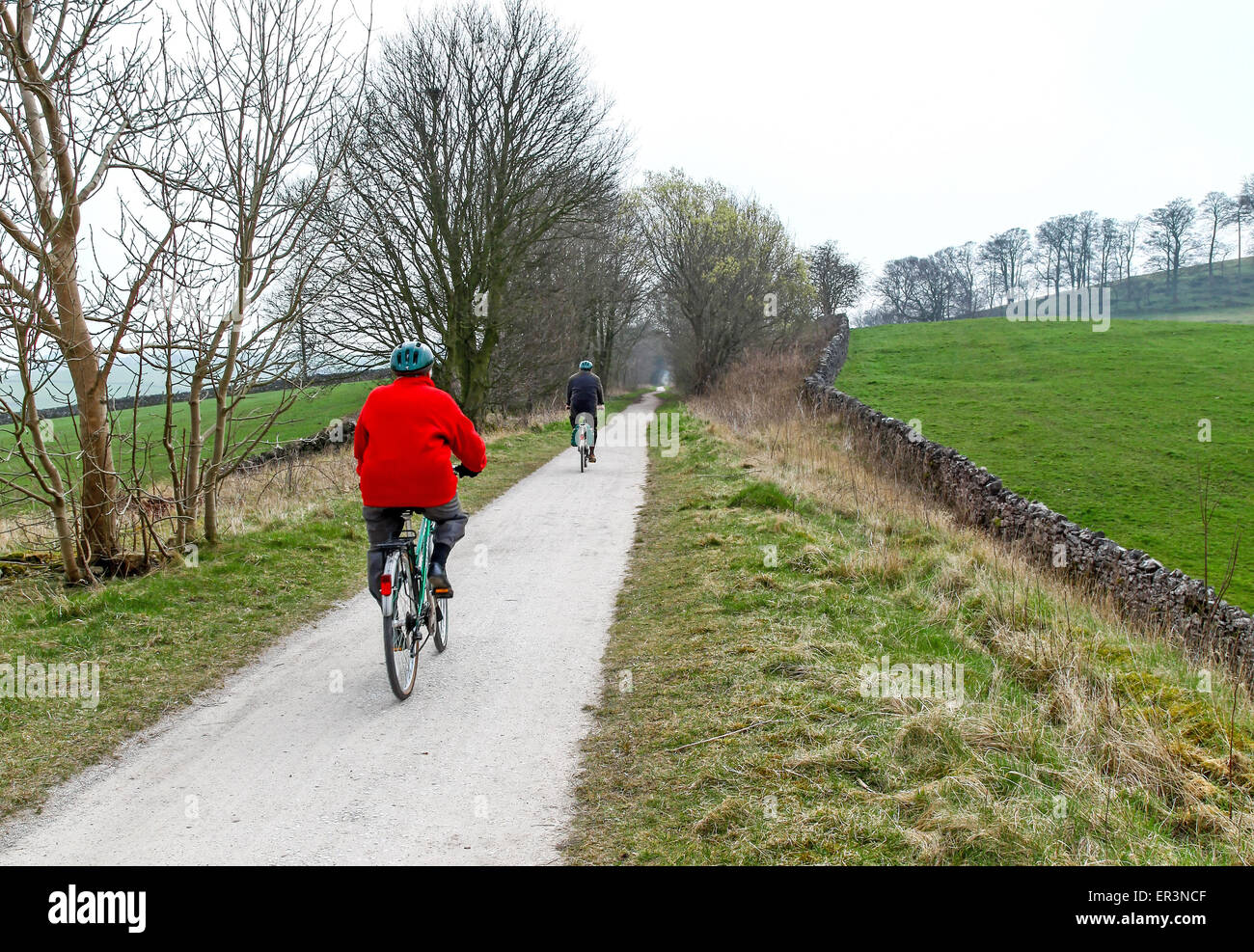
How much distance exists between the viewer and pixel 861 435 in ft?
62.3

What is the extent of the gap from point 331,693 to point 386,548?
1.06 meters

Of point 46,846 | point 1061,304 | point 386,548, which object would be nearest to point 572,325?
point 386,548

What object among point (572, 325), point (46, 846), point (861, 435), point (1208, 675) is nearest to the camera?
point (46, 846)

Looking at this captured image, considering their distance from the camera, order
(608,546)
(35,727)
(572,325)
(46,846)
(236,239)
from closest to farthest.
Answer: (46,846)
(35,727)
(236,239)
(608,546)
(572,325)

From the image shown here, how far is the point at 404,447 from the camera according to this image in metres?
5.59

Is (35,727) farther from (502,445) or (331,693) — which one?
(502,445)

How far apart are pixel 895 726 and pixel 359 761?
2.92 metres

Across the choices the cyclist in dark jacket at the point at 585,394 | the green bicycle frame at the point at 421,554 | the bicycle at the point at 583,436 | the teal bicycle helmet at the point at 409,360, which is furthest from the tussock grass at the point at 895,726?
the bicycle at the point at 583,436

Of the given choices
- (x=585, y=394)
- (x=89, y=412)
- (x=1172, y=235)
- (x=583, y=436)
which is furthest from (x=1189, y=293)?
(x=89, y=412)

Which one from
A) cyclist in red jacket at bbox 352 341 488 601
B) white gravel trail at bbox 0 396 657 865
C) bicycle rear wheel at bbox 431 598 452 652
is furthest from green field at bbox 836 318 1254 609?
A: cyclist in red jacket at bbox 352 341 488 601

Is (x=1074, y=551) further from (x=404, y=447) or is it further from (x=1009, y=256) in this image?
(x=1009, y=256)

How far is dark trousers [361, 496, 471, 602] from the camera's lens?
18.3ft

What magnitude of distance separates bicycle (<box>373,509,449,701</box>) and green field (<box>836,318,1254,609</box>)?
9.39 metres

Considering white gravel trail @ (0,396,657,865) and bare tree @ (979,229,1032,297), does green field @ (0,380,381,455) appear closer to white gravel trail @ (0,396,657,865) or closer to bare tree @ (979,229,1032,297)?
white gravel trail @ (0,396,657,865)
